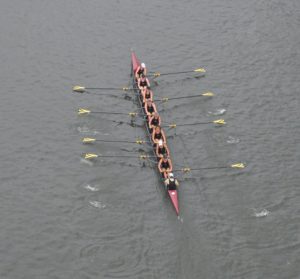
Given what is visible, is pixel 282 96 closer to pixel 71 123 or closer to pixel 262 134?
pixel 262 134

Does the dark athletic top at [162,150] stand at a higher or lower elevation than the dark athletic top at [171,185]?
higher

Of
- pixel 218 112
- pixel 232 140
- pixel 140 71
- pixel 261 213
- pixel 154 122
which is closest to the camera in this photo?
pixel 261 213

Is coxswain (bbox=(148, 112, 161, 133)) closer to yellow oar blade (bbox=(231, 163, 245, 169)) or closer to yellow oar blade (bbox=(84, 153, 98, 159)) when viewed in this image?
yellow oar blade (bbox=(84, 153, 98, 159))

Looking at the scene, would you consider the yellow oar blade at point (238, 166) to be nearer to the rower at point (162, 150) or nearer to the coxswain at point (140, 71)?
the rower at point (162, 150)

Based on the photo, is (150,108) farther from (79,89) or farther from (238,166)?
(238,166)

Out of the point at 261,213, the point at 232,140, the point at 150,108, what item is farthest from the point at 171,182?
the point at 150,108

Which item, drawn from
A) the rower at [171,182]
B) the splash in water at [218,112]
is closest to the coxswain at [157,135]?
the rower at [171,182]

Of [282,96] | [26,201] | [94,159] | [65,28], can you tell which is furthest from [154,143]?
[65,28]
